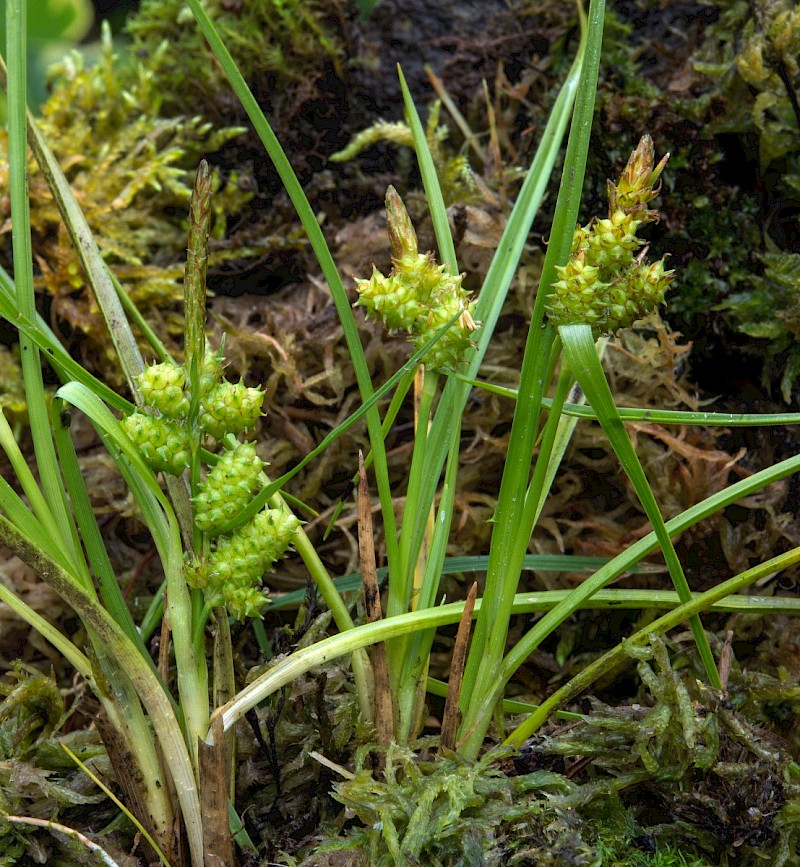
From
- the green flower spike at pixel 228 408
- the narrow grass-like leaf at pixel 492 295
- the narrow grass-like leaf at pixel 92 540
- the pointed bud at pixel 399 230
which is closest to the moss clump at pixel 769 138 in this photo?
the narrow grass-like leaf at pixel 492 295

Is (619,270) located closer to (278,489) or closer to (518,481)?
(518,481)

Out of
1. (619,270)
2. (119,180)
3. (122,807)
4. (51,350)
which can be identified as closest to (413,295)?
(619,270)

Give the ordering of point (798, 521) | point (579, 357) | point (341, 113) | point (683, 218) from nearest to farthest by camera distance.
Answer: point (579, 357), point (798, 521), point (683, 218), point (341, 113)

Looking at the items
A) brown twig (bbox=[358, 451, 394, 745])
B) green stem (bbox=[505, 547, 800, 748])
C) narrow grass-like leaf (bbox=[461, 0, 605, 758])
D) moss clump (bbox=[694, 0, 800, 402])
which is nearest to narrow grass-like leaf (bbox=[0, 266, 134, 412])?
brown twig (bbox=[358, 451, 394, 745])

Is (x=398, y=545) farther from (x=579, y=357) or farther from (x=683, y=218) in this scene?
(x=683, y=218)

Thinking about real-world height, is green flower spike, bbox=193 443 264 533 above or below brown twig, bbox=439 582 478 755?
above

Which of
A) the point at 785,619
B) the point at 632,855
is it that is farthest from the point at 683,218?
the point at 632,855

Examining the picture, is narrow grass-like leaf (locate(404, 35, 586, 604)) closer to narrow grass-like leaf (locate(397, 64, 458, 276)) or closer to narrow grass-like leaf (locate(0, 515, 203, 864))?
narrow grass-like leaf (locate(397, 64, 458, 276))
